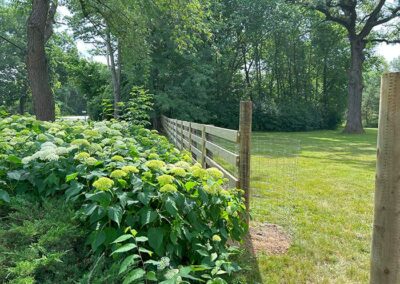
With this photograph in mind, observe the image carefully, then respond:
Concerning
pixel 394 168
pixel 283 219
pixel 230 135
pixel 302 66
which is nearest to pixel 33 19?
pixel 230 135

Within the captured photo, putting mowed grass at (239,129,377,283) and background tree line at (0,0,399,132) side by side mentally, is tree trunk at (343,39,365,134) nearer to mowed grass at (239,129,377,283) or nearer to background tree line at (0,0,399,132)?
background tree line at (0,0,399,132)

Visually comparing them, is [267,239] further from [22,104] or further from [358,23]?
[22,104]

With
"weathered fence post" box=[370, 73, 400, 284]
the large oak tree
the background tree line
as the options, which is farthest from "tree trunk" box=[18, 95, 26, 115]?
"weathered fence post" box=[370, 73, 400, 284]

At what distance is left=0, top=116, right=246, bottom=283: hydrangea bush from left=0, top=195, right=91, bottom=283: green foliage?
10 centimetres

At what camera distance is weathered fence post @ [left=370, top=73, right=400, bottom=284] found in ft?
4.78

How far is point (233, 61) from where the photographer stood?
2588cm

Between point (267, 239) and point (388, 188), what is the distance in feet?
8.04

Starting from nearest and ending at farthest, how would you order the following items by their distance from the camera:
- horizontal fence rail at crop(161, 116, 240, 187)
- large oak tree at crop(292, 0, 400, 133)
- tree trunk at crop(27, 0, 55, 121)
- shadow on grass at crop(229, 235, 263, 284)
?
shadow on grass at crop(229, 235, 263, 284), horizontal fence rail at crop(161, 116, 240, 187), tree trunk at crop(27, 0, 55, 121), large oak tree at crop(292, 0, 400, 133)

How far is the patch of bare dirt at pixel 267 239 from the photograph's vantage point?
3.51 m

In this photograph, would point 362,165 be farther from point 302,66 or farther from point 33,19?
point 302,66

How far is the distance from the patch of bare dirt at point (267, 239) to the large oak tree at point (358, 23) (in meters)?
18.7

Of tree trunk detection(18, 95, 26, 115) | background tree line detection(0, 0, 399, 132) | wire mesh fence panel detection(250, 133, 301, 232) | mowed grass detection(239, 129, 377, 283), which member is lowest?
mowed grass detection(239, 129, 377, 283)

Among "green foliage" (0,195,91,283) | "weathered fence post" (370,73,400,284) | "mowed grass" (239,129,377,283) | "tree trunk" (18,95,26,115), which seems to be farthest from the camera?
"tree trunk" (18,95,26,115)

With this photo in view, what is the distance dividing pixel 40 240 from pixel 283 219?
11.0 feet
